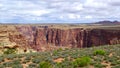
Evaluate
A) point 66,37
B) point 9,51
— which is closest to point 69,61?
point 9,51

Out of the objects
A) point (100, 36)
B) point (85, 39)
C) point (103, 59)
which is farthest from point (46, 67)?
point (85, 39)

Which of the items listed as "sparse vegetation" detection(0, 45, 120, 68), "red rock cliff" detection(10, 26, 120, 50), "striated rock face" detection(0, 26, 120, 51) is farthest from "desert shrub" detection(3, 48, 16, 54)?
"red rock cliff" detection(10, 26, 120, 50)

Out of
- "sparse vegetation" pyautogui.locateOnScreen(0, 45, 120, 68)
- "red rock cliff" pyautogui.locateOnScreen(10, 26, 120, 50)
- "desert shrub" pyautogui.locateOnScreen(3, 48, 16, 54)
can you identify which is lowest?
"red rock cliff" pyautogui.locateOnScreen(10, 26, 120, 50)

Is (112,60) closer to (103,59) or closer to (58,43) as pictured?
(103,59)

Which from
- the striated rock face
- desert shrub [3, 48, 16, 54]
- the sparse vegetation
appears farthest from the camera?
the striated rock face

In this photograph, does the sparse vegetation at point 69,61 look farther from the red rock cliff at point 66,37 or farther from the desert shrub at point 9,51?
the red rock cliff at point 66,37

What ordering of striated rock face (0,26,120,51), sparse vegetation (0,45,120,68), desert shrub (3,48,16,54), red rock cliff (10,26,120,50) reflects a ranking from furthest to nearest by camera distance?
red rock cliff (10,26,120,50)
striated rock face (0,26,120,51)
desert shrub (3,48,16,54)
sparse vegetation (0,45,120,68)

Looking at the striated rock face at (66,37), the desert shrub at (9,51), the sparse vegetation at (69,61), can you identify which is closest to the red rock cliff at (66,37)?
the striated rock face at (66,37)

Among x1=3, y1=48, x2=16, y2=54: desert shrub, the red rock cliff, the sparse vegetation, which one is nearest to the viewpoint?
the sparse vegetation

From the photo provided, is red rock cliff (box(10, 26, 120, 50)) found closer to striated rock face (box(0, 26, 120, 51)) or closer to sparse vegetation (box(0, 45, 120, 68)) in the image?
striated rock face (box(0, 26, 120, 51))

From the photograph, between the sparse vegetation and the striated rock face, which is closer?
the sparse vegetation

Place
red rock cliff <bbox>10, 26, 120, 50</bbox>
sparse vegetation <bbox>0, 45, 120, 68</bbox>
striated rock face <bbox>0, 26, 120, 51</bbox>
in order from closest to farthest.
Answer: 1. sparse vegetation <bbox>0, 45, 120, 68</bbox>
2. striated rock face <bbox>0, 26, 120, 51</bbox>
3. red rock cliff <bbox>10, 26, 120, 50</bbox>

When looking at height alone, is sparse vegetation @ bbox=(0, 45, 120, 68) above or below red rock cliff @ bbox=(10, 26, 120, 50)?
above
